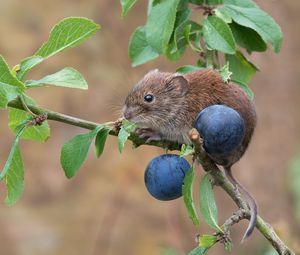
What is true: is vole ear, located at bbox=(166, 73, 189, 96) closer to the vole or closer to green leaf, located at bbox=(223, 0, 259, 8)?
the vole

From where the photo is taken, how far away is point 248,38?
2172 mm

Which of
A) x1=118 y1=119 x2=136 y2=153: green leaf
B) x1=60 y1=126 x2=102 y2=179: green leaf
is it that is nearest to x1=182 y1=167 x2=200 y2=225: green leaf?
x1=118 y1=119 x2=136 y2=153: green leaf

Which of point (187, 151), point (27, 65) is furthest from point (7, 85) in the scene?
point (187, 151)

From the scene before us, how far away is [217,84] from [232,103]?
0.15 m

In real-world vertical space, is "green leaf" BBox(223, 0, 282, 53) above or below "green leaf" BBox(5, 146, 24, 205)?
above

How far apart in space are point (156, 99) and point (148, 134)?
1.71 ft

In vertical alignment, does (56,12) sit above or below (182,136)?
below

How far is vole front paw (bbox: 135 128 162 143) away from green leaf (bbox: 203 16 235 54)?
29 cm

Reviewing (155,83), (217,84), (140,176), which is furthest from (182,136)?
(140,176)

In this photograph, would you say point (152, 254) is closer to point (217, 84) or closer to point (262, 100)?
point (262, 100)

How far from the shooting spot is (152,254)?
566 cm

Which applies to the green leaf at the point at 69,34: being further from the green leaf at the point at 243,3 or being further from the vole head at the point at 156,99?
the vole head at the point at 156,99

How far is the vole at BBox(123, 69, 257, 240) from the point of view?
220 cm

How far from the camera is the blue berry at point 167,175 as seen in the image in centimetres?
182
